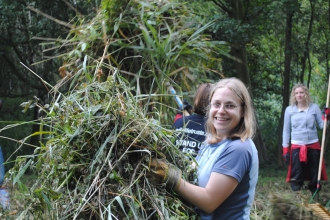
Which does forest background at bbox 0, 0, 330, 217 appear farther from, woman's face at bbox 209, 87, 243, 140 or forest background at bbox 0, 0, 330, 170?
woman's face at bbox 209, 87, 243, 140

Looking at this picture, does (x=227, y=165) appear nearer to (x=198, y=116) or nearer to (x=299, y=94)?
(x=198, y=116)

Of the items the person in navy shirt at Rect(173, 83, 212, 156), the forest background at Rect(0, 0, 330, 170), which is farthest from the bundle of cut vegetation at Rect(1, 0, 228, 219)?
the forest background at Rect(0, 0, 330, 170)

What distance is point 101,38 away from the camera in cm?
419

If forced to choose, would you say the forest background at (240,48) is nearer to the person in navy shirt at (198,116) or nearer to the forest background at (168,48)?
the forest background at (168,48)

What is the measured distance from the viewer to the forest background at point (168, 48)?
13.8ft

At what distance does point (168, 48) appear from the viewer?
4.20 metres

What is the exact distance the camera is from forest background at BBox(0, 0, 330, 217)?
4.21 metres

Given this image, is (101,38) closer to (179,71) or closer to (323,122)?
(179,71)

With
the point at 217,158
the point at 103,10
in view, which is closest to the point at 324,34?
the point at 103,10

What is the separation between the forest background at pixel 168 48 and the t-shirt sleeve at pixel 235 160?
1.60ft

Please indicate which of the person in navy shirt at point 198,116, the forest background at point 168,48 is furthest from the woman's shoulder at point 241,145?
the person in navy shirt at point 198,116

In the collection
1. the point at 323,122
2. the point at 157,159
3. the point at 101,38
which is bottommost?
the point at 323,122

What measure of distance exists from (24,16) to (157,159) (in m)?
8.84

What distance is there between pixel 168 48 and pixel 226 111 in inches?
71.0
